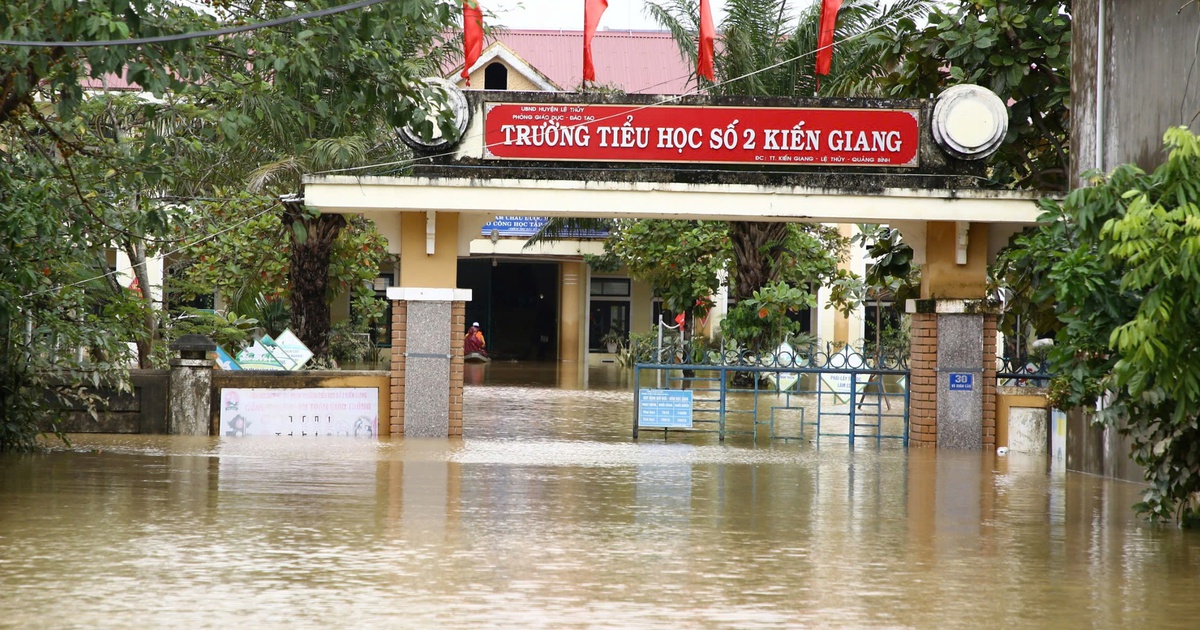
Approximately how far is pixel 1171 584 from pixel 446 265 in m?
10.7

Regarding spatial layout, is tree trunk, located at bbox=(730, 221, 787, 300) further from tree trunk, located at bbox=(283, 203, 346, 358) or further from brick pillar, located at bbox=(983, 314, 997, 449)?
brick pillar, located at bbox=(983, 314, 997, 449)

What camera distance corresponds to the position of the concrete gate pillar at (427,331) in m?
17.2

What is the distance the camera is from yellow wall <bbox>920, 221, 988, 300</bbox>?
57.9 ft

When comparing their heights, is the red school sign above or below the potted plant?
above

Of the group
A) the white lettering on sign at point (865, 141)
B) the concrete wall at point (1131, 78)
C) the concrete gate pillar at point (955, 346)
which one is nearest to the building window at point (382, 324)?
A: the concrete gate pillar at point (955, 346)

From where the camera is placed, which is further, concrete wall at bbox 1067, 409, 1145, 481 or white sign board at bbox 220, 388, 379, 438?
white sign board at bbox 220, 388, 379, 438

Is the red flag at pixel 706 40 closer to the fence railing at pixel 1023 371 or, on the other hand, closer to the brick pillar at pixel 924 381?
the brick pillar at pixel 924 381

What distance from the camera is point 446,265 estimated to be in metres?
17.3

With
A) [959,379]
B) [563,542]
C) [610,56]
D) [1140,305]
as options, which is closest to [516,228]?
[610,56]

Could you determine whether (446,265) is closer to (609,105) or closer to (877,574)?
(609,105)

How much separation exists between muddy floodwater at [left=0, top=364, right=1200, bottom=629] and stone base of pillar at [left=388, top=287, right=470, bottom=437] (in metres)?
1.56

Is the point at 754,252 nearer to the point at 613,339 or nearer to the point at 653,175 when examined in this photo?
the point at 653,175

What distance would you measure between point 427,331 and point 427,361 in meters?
0.37

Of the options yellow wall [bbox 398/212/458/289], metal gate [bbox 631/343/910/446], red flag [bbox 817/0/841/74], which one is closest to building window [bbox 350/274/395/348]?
metal gate [bbox 631/343/910/446]
